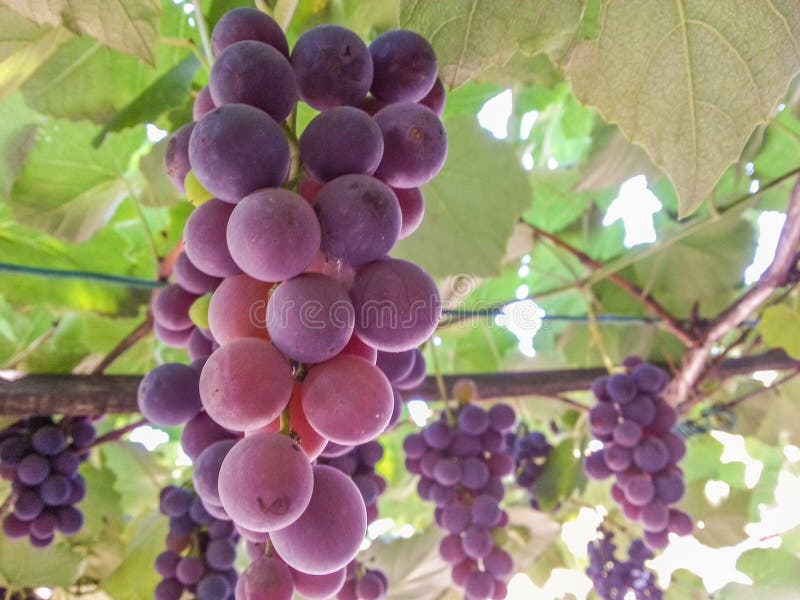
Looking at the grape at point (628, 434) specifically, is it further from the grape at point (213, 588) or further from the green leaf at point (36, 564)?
the green leaf at point (36, 564)

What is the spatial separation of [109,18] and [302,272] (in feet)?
1.17

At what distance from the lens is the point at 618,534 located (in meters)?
1.68

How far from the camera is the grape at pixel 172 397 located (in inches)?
24.2

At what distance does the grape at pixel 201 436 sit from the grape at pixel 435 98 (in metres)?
0.35

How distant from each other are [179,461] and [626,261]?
1.41 meters

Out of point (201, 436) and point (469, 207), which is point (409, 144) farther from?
point (469, 207)

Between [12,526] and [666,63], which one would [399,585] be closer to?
[12,526]

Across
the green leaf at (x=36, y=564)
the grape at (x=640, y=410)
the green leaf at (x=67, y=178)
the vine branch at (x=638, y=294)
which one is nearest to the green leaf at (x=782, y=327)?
the vine branch at (x=638, y=294)

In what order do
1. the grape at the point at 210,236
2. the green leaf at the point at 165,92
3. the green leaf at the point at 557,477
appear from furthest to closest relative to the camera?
the green leaf at the point at 557,477 → the green leaf at the point at 165,92 → the grape at the point at 210,236

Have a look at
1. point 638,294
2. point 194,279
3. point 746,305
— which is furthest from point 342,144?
point 638,294

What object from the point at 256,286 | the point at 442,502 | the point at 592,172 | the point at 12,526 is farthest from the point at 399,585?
the point at 256,286

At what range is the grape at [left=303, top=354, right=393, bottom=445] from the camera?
406mm

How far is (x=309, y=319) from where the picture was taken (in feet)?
1.32

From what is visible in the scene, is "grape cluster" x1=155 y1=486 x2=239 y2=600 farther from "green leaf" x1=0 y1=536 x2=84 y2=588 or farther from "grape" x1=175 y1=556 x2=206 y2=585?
"green leaf" x1=0 y1=536 x2=84 y2=588
